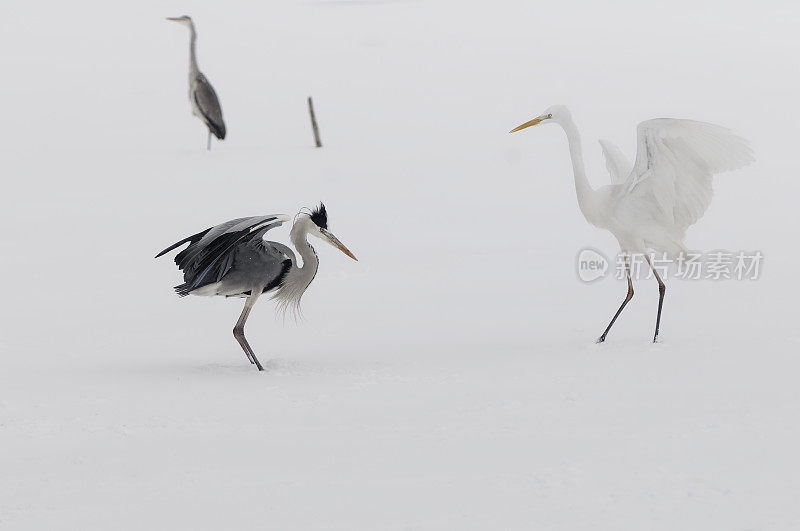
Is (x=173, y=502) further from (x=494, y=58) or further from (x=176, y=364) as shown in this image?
(x=494, y=58)

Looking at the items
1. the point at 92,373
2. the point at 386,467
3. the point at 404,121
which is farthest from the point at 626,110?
the point at 386,467

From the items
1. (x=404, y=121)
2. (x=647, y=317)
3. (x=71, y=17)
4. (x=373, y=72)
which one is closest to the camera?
(x=647, y=317)

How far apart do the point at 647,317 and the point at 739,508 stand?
4.50 m

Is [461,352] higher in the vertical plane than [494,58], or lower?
lower

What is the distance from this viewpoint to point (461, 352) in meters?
7.56

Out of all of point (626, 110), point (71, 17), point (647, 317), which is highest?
point (71, 17)

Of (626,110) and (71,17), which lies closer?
(626,110)

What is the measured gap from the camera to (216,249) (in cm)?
695

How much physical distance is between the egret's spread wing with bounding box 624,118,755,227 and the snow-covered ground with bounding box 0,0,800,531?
1030mm

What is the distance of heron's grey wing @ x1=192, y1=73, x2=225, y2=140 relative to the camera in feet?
56.1

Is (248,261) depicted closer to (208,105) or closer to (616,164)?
(616,164)

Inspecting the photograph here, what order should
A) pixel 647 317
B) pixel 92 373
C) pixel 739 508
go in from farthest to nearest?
1. pixel 647 317
2. pixel 92 373
3. pixel 739 508
